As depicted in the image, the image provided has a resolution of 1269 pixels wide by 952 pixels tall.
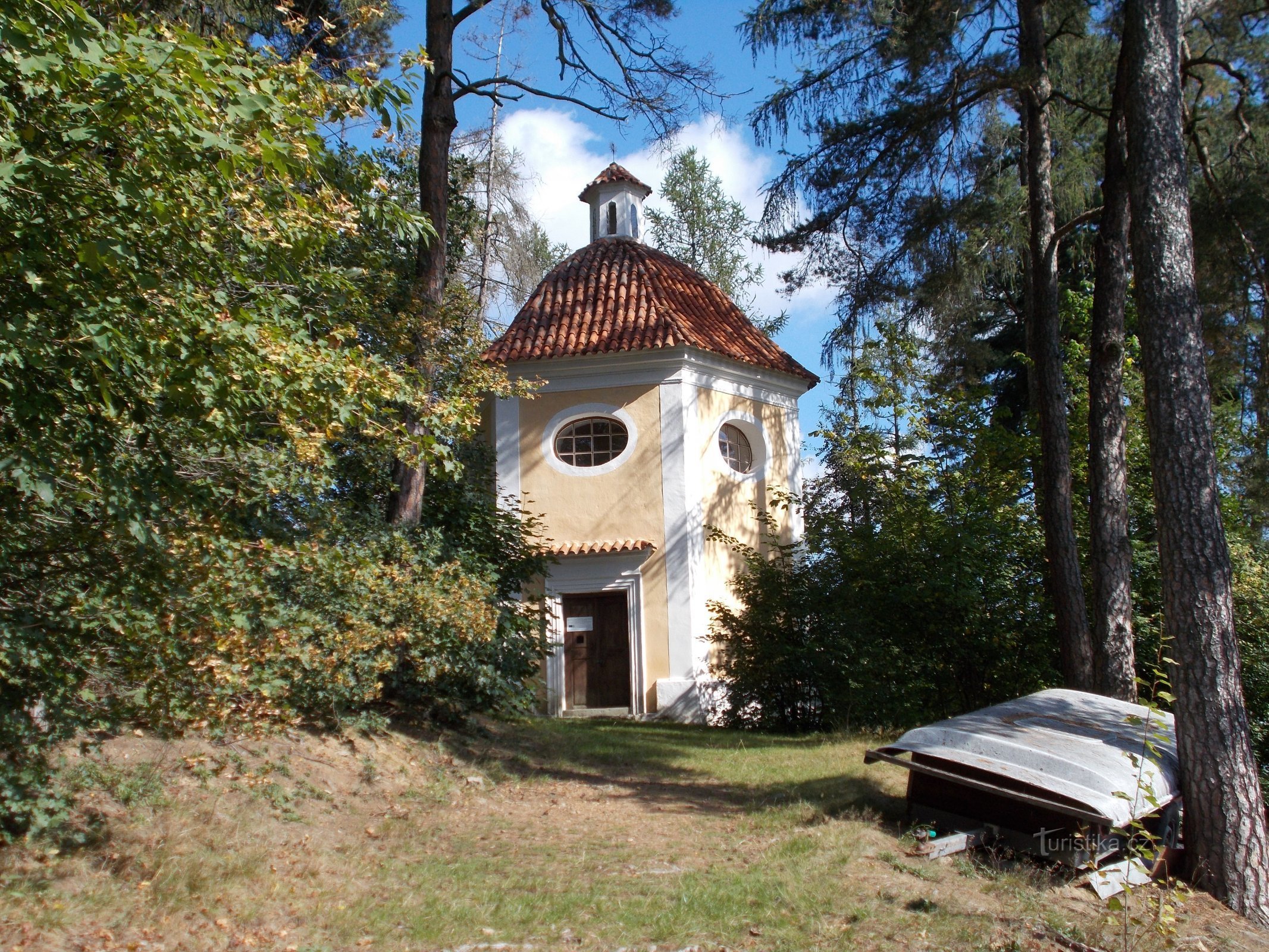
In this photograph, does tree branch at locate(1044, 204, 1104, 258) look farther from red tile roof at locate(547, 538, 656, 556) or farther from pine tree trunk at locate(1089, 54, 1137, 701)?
red tile roof at locate(547, 538, 656, 556)

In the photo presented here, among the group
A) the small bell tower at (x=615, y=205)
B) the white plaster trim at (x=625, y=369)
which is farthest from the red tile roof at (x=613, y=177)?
the white plaster trim at (x=625, y=369)

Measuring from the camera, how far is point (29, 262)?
4.06 m

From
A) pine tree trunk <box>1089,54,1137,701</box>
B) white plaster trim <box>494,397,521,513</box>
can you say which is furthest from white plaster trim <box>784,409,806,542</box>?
pine tree trunk <box>1089,54,1137,701</box>

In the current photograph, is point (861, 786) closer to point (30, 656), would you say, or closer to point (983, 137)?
point (30, 656)

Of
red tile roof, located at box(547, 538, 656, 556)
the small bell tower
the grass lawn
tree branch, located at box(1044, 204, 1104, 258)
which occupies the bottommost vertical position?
the grass lawn

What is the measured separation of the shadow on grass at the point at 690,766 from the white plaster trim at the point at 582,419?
4.67m

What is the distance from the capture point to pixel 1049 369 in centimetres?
1195

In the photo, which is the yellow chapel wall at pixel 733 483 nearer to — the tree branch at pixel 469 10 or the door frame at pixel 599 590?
the door frame at pixel 599 590

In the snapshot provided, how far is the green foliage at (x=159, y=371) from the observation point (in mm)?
4102

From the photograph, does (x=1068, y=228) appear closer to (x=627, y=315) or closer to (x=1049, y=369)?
(x=1049, y=369)

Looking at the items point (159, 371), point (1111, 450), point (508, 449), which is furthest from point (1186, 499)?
point (508, 449)

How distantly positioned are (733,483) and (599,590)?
9.89 ft

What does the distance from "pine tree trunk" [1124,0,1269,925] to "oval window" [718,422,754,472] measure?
9765mm

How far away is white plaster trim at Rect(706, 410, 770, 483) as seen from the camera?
17.1 m
